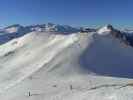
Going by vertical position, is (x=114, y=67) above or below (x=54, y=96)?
above

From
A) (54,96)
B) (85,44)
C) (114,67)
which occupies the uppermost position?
(85,44)

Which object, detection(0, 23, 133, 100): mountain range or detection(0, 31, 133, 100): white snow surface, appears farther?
detection(0, 23, 133, 100): mountain range

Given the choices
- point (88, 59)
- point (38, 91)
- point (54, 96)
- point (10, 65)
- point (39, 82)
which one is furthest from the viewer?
point (10, 65)

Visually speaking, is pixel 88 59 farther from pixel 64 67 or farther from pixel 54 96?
pixel 54 96

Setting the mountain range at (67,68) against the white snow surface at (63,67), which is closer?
the white snow surface at (63,67)

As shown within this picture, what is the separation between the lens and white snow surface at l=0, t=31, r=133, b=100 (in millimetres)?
15672

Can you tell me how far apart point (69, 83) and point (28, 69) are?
7.92m

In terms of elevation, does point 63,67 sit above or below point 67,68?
above

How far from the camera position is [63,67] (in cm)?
2456

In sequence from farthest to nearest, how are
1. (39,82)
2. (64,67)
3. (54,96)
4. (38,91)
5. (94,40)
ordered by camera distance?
(94,40), (64,67), (39,82), (38,91), (54,96)

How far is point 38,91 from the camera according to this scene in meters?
17.8

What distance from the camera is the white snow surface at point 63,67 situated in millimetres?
15672

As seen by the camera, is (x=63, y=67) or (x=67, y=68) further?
(x=63, y=67)

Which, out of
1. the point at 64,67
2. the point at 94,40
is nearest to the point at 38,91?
the point at 64,67
